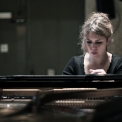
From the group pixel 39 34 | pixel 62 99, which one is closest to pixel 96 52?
pixel 62 99

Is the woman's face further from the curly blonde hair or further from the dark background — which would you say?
the dark background

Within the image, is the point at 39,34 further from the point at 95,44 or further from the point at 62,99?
the point at 62,99

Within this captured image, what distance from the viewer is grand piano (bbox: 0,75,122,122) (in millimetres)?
687

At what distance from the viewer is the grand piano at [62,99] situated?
69cm

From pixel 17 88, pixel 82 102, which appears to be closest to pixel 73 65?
pixel 17 88

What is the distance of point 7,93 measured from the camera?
3.44ft

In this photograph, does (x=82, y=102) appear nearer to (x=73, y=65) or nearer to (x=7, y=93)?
(x=7, y=93)

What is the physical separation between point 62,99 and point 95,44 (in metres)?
0.92

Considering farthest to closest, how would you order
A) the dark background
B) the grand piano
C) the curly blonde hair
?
the dark background, the curly blonde hair, the grand piano

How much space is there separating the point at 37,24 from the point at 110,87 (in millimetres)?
3976

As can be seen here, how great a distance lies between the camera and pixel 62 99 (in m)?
0.76

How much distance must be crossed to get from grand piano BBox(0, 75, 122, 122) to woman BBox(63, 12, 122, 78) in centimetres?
65

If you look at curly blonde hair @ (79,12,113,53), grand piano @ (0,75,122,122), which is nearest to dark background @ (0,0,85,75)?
curly blonde hair @ (79,12,113,53)

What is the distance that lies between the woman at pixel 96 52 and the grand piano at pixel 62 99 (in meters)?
0.65
